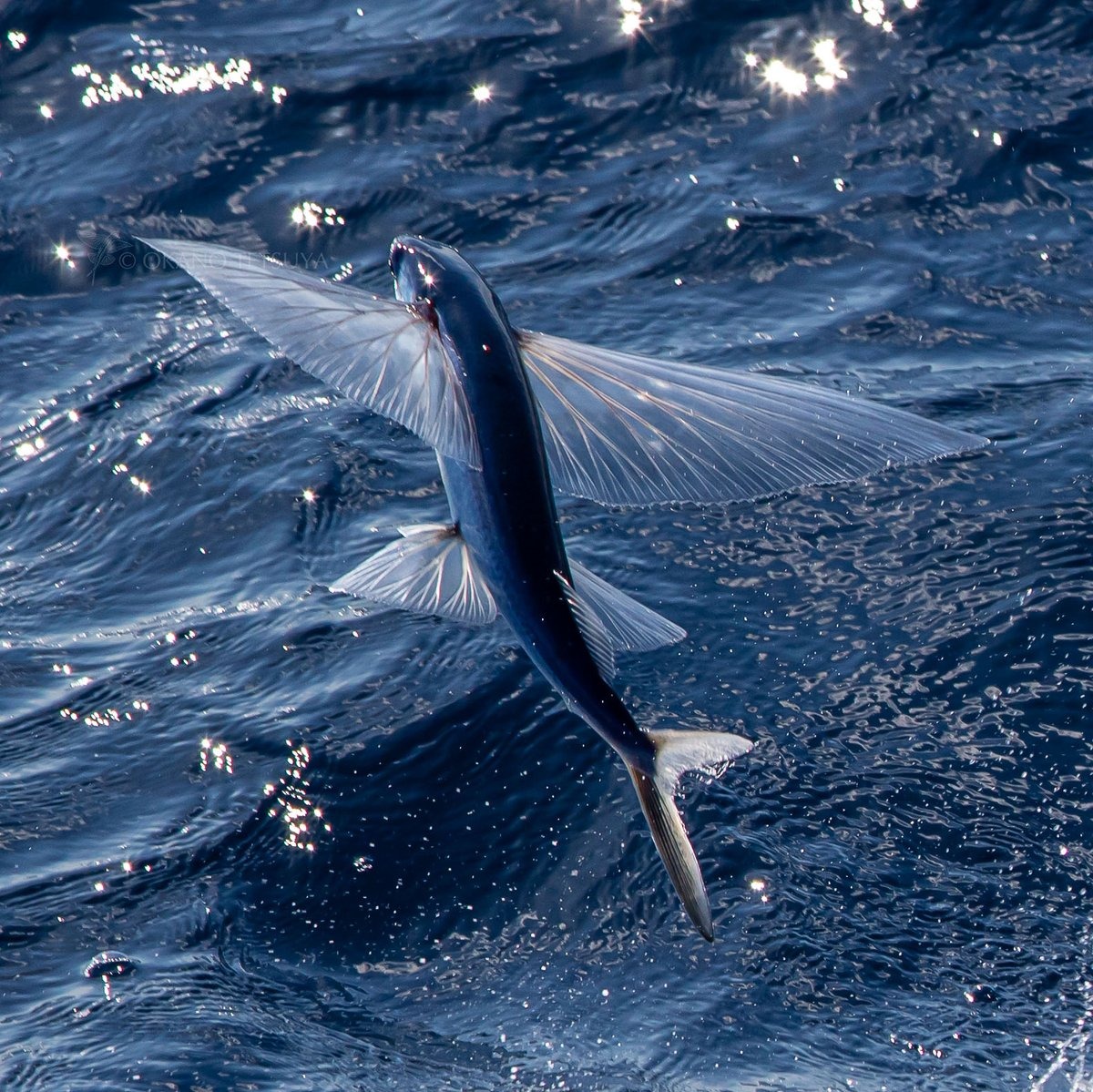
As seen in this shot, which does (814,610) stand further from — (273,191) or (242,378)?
(273,191)

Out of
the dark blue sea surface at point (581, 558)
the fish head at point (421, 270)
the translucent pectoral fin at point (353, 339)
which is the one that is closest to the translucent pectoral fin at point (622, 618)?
the translucent pectoral fin at point (353, 339)

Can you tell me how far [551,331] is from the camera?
18.2 feet

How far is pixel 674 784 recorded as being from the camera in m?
2.53

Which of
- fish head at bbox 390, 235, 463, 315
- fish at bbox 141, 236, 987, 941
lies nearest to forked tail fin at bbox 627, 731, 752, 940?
fish at bbox 141, 236, 987, 941

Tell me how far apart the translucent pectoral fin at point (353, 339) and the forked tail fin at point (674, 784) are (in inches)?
23.8

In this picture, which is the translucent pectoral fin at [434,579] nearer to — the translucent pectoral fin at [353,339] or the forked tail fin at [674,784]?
the translucent pectoral fin at [353,339]

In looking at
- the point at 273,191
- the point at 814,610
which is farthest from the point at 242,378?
the point at 814,610

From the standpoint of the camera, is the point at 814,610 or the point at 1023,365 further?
the point at 1023,365

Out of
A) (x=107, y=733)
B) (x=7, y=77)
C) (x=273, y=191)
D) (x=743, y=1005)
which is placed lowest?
(x=743, y=1005)

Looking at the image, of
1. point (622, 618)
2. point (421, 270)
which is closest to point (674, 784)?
point (622, 618)

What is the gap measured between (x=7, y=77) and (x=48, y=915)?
17.8 feet

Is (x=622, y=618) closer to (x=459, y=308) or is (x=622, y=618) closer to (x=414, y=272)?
(x=459, y=308)

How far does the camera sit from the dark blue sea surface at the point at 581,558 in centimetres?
313

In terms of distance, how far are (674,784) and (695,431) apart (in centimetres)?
61
